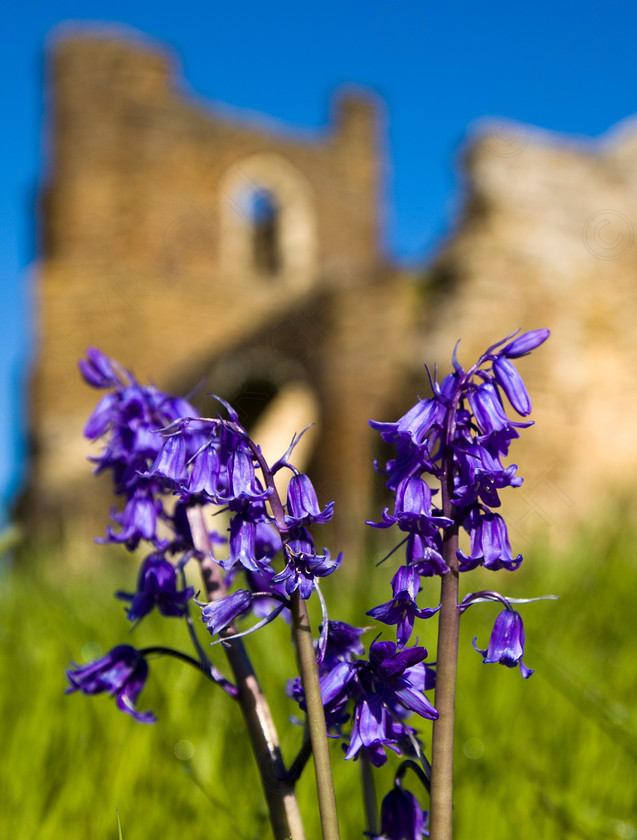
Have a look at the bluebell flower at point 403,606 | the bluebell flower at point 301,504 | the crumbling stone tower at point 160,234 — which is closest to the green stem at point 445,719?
the bluebell flower at point 403,606

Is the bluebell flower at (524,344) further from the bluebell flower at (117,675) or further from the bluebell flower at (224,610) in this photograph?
the bluebell flower at (117,675)

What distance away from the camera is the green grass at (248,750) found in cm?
151

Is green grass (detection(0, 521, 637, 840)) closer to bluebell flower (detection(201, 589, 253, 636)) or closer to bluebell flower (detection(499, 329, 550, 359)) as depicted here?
bluebell flower (detection(201, 589, 253, 636))

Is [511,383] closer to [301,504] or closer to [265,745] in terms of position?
[301,504]

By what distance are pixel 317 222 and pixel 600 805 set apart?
16643 millimetres

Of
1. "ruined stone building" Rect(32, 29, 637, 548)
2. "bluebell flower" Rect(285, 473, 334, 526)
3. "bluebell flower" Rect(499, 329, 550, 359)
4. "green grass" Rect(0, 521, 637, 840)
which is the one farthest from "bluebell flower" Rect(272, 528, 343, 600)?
"ruined stone building" Rect(32, 29, 637, 548)

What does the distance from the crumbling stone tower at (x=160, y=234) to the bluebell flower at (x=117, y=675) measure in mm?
11412

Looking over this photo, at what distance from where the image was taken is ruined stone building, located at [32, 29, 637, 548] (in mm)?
7465

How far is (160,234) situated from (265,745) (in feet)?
51.9

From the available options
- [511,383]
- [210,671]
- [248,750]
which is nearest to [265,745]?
[210,671]

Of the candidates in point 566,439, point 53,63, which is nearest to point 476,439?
point 566,439

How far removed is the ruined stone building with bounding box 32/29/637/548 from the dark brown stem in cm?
399

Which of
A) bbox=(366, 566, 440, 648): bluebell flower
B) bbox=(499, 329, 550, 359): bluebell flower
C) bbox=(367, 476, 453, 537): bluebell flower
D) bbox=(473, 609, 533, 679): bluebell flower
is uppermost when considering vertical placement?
bbox=(499, 329, 550, 359): bluebell flower

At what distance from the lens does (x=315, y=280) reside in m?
16.7
